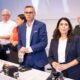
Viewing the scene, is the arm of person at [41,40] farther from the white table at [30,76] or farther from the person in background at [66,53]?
the white table at [30,76]

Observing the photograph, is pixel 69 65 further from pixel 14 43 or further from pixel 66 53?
pixel 14 43

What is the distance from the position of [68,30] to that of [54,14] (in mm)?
2283

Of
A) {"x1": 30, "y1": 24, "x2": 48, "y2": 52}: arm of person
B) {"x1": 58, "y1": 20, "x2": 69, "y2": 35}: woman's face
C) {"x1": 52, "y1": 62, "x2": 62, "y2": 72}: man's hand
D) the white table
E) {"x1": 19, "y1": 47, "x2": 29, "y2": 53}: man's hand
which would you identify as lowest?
the white table

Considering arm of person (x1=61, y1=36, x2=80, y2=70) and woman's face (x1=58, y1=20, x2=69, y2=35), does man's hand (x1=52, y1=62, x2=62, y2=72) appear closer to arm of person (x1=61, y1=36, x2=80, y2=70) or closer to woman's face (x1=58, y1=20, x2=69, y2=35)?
arm of person (x1=61, y1=36, x2=80, y2=70)

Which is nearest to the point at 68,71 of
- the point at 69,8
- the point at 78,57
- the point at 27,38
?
the point at 78,57

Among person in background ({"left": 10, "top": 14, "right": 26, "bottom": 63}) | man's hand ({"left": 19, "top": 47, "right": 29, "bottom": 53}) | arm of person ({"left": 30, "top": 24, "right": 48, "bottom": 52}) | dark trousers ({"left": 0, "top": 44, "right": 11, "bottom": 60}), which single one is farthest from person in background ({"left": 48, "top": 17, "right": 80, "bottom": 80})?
dark trousers ({"left": 0, "top": 44, "right": 11, "bottom": 60})

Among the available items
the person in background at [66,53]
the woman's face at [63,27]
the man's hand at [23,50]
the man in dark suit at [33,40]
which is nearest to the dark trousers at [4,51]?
the man in dark suit at [33,40]

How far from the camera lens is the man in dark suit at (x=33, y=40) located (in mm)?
2826

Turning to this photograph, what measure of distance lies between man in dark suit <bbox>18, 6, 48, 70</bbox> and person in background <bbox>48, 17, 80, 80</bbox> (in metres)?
0.22

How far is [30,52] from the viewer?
284 cm

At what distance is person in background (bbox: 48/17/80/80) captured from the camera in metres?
2.54

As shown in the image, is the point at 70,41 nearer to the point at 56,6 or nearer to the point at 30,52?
the point at 30,52

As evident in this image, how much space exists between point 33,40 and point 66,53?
486mm

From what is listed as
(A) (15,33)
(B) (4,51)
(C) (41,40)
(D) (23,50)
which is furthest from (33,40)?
(B) (4,51)
